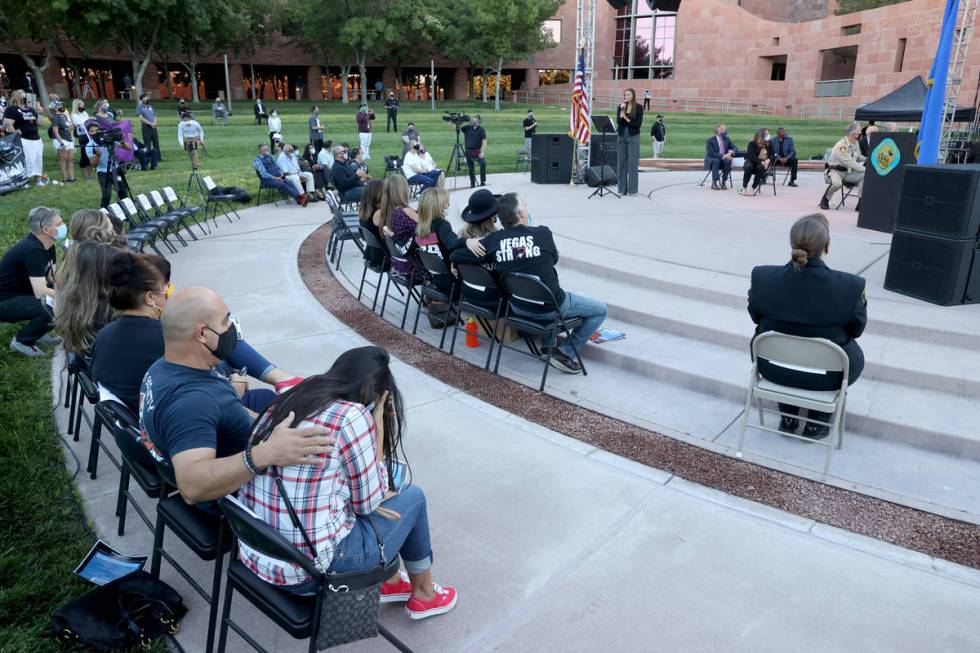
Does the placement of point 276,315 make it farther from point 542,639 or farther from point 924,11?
point 924,11

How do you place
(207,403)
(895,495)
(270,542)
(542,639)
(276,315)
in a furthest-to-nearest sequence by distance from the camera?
(276,315)
(895,495)
(542,639)
(207,403)
(270,542)

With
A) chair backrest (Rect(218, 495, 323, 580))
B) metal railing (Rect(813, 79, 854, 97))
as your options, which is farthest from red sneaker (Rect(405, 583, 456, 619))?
metal railing (Rect(813, 79, 854, 97))

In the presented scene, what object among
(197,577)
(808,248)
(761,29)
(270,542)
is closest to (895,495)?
(808,248)

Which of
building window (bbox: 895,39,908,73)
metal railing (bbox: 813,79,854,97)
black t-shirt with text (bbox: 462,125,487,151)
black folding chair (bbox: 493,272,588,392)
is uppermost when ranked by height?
building window (bbox: 895,39,908,73)

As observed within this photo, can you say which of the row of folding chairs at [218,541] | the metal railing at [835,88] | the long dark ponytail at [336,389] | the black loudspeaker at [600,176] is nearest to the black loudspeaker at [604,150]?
the black loudspeaker at [600,176]

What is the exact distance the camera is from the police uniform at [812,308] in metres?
Result: 4.15

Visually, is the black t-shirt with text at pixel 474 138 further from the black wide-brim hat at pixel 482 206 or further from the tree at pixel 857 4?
the tree at pixel 857 4

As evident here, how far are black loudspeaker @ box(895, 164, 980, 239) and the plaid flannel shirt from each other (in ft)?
19.7

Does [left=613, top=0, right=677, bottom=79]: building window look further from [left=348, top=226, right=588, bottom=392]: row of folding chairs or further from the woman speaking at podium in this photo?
[left=348, top=226, right=588, bottom=392]: row of folding chairs

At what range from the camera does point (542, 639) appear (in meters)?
2.91

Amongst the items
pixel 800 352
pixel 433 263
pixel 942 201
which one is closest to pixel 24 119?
pixel 433 263

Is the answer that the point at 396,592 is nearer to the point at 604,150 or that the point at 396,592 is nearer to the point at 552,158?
the point at 552,158

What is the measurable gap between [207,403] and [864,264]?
24.9ft

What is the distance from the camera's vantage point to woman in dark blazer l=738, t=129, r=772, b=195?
44.3 feet
